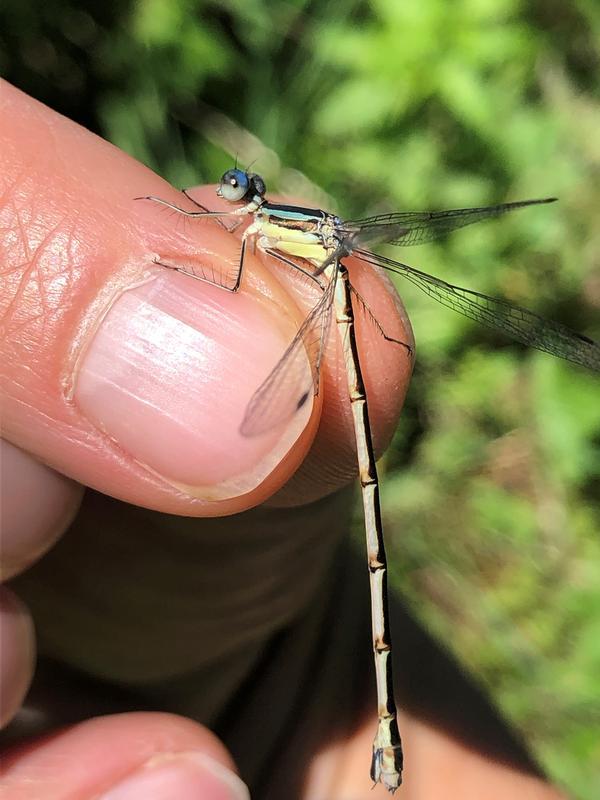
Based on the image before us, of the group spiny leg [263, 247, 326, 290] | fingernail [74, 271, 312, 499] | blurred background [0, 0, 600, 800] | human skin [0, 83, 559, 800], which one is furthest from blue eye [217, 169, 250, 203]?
blurred background [0, 0, 600, 800]

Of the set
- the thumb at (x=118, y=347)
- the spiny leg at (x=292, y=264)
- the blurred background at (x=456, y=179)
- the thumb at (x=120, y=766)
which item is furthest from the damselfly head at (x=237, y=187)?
the thumb at (x=120, y=766)

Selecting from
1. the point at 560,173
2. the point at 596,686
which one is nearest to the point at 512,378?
the point at 560,173

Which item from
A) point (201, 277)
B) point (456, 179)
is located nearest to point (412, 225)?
point (201, 277)

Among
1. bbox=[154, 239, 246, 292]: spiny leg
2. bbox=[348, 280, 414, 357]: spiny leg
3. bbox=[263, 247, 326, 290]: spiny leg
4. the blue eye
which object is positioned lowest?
bbox=[154, 239, 246, 292]: spiny leg

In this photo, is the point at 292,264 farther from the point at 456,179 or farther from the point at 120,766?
the point at 456,179

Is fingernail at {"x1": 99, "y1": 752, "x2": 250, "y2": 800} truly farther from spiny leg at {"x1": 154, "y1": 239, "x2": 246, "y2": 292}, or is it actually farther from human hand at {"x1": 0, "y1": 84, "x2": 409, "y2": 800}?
spiny leg at {"x1": 154, "y1": 239, "x2": 246, "y2": 292}

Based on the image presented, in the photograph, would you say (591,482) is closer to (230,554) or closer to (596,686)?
(596,686)
